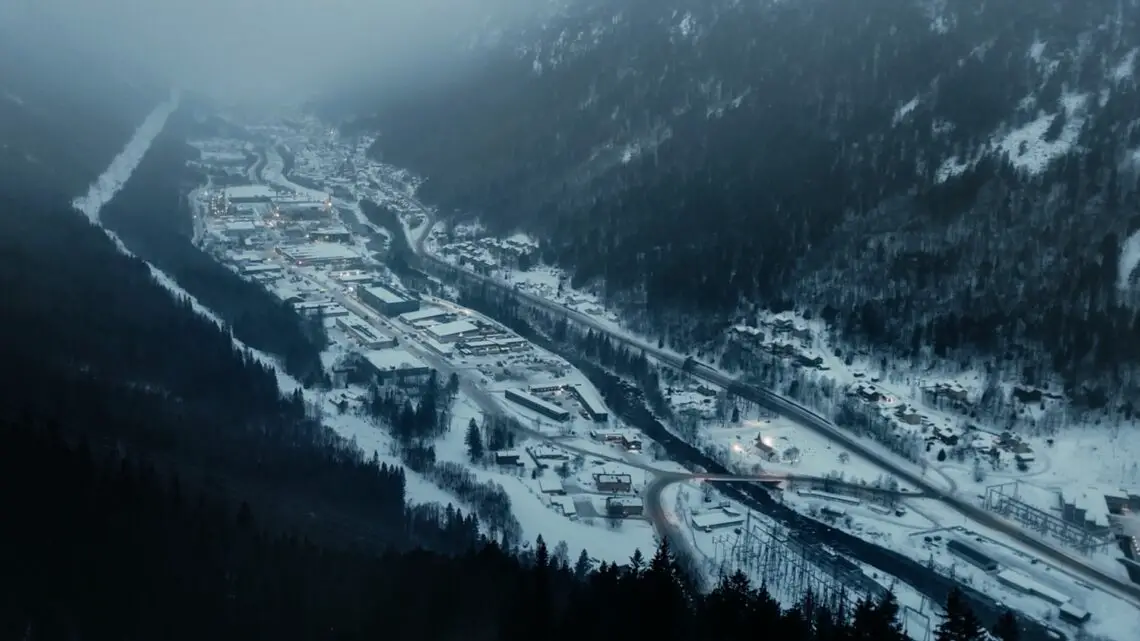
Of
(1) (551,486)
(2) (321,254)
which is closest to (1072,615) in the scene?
(1) (551,486)

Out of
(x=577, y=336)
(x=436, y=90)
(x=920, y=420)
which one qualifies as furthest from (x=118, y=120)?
(x=920, y=420)

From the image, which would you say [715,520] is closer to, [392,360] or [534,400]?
[534,400]

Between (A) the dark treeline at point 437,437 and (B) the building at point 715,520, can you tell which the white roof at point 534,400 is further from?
(B) the building at point 715,520

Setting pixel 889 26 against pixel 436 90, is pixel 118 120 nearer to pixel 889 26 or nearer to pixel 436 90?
pixel 436 90

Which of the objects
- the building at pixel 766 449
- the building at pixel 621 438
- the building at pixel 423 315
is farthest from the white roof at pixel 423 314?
the building at pixel 766 449

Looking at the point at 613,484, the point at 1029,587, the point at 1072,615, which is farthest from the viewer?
the point at 613,484

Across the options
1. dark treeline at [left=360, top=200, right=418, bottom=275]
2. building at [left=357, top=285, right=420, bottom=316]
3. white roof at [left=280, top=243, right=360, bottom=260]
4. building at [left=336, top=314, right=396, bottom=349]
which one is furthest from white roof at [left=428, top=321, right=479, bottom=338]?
white roof at [left=280, top=243, right=360, bottom=260]

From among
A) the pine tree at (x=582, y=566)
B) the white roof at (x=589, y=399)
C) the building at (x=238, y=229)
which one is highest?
the building at (x=238, y=229)
